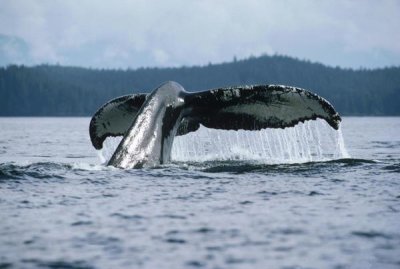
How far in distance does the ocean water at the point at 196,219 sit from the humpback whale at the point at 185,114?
0.42 m

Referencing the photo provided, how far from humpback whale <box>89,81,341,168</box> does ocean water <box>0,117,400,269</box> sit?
42 cm

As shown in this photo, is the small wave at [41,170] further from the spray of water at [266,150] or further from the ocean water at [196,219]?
the spray of water at [266,150]

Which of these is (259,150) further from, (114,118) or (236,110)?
(236,110)

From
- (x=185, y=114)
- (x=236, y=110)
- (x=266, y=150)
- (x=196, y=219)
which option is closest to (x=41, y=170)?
(x=185, y=114)

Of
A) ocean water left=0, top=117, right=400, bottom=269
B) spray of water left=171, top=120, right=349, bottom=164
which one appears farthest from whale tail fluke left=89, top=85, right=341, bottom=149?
ocean water left=0, top=117, right=400, bottom=269

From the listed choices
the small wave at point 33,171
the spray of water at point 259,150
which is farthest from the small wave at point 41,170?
the spray of water at point 259,150

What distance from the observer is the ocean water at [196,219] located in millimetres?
5055

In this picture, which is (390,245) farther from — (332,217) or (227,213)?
(227,213)

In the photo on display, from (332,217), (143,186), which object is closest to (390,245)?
(332,217)

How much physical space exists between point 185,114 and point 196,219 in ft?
12.9

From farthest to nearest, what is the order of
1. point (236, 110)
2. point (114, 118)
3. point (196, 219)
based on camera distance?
point (114, 118) → point (236, 110) → point (196, 219)

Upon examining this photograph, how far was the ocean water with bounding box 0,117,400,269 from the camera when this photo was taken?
199 inches

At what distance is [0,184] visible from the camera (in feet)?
28.7

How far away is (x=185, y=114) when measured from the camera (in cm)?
1018
